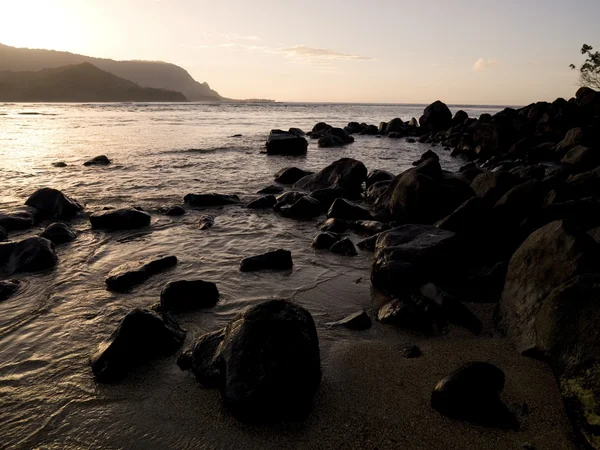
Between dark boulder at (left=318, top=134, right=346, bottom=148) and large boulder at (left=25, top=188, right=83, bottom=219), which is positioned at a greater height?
dark boulder at (left=318, top=134, right=346, bottom=148)

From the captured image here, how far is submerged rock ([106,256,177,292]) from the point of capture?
509cm

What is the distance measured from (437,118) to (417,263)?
31414 mm

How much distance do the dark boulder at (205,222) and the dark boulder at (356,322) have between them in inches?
167

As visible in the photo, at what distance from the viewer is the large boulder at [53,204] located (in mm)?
8320

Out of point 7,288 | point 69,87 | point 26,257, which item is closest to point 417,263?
point 7,288

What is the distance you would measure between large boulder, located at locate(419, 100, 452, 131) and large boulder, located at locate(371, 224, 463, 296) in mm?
30391

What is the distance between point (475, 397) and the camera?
2.88 m

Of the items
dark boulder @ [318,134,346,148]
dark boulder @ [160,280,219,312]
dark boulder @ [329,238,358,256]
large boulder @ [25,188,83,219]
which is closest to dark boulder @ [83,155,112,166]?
large boulder @ [25,188,83,219]

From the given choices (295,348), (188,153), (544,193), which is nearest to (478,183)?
(544,193)

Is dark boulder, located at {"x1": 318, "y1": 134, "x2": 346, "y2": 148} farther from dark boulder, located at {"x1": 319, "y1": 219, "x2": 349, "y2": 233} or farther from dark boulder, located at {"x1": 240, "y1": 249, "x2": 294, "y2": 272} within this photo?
dark boulder, located at {"x1": 240, "y1": 249, "x2": 294, "y2": 272}

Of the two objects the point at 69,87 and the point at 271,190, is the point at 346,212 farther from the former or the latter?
the point at 69,87

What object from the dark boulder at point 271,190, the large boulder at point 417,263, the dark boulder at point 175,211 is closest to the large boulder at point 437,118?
the dark boulder at point 271,190

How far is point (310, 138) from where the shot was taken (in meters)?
28.5

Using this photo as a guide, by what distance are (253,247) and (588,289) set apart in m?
4.89
